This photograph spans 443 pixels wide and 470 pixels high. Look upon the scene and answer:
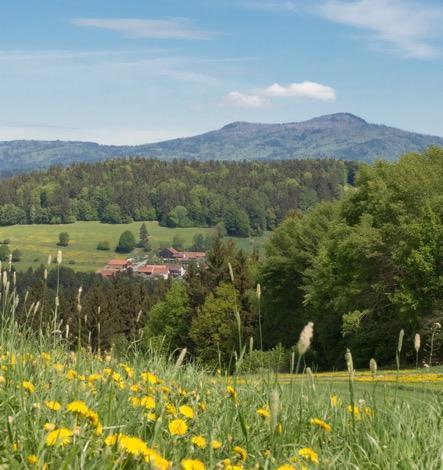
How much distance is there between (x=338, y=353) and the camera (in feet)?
148

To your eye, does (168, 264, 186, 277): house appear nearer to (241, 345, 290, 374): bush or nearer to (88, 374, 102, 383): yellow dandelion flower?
(241, 345, 290, 374): bush

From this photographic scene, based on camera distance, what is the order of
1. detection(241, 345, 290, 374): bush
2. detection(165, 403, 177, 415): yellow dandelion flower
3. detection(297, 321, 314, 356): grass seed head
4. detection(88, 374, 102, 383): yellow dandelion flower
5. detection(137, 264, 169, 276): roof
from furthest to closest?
detection(137, 264, 169, 276): roof → detection(88, 374, 102, 383): yellow dandelion flower → detection(241, 345, 290, 374): bush → detection(165, 403, 177, 415): yellow dandelion flower → detection(297, 321, 314, 356): grass seed head

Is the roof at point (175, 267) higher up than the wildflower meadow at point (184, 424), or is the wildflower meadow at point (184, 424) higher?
the wildflower meadow at point (184, 424)

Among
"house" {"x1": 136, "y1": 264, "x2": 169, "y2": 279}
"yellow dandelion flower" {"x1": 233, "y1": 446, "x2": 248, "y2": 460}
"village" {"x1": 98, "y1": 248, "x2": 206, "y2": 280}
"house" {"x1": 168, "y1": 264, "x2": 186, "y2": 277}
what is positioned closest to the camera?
"yellow dandelion flower" {"x1": 233, "y1": 446, "x2": 248, "y2": 460}

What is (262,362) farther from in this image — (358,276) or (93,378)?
(358,276)

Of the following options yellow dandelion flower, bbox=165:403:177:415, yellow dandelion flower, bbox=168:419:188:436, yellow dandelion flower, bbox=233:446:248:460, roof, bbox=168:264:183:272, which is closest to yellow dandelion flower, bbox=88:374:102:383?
yellow dandelion flower, bbox=165:403:177:415

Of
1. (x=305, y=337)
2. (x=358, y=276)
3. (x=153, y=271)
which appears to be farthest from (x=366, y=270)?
(x=153, y=271)

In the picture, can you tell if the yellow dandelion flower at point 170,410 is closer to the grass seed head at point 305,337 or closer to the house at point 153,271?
the grass seed head at point 305,337

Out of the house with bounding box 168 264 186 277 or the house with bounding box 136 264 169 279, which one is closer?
the house with bounding box 136 264 169 279

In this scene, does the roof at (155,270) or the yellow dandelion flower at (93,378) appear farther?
the roof at (155,270)

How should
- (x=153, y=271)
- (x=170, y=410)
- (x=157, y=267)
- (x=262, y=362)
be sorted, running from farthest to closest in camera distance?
(x=157, y=267) < (x=153, y=271) < (x=262, y=362) < (x=170, y=410)

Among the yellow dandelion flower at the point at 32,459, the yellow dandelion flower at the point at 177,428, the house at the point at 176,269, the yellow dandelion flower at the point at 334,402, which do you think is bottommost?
the house at the point at 176,269

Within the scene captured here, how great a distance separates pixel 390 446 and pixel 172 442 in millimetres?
1155

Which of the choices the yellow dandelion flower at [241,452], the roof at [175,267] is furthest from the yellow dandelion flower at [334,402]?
the roof at [175,267]
